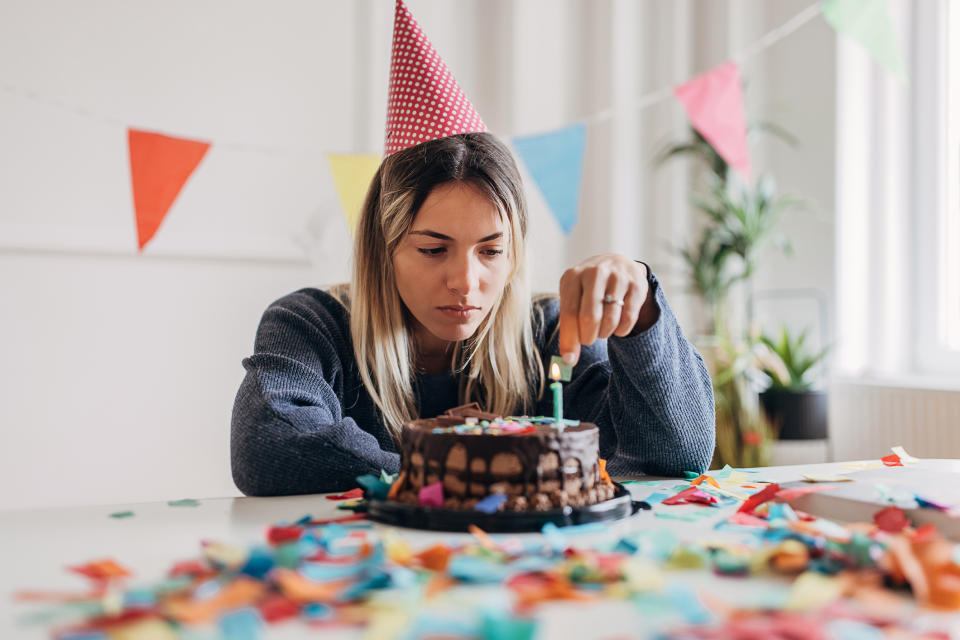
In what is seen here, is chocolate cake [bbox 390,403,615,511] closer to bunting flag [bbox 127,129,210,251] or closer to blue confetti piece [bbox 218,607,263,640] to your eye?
blue confetti piece [bbox 218,607,263,640]

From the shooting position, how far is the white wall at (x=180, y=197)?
2.20m

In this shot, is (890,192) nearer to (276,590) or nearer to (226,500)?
(226,500)

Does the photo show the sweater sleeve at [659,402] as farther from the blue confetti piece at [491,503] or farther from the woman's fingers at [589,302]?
the blue confetti piece at [491,503]

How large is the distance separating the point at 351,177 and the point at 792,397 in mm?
1498

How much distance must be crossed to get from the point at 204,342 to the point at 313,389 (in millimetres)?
1425

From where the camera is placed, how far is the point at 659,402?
1068mm

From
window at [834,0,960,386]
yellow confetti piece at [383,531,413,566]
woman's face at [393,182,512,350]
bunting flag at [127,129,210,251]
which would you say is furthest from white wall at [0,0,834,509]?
yellow confetti piece at [383,531,413,566]

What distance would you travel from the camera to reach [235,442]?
1.00 m

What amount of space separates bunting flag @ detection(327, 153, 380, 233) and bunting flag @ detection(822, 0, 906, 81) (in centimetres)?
121

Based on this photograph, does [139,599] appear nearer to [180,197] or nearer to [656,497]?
[656,497]

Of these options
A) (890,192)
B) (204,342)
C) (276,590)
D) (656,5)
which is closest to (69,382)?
(204,342)

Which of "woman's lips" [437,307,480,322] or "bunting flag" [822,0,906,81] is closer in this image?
"woman's lips" [437,307,480,322]

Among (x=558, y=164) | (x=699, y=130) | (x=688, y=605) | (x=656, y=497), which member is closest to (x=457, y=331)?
(x=656, y=497)

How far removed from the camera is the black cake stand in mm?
665
